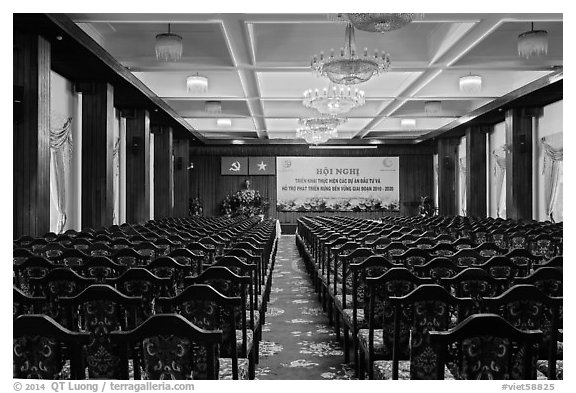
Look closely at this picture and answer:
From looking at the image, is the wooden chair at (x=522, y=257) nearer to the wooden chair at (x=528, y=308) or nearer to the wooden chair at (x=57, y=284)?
the wooden chair at (x=528, y=308)

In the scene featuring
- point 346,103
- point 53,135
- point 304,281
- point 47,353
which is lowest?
point 304,281

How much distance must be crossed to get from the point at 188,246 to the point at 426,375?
3.20 meters

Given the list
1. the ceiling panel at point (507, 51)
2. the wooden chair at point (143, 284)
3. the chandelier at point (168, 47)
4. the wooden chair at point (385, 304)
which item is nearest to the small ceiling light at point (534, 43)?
the ceiling panel at point (507, 51)

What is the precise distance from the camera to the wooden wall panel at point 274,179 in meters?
22.7

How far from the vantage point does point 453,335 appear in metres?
2.09

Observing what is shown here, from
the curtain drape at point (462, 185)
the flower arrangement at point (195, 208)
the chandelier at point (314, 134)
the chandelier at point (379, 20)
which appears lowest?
the flower arrangement at point (195, 208)

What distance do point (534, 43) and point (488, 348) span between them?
711 centimetres

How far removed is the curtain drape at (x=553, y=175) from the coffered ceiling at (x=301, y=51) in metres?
1.55

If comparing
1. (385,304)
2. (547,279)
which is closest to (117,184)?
(385,304)

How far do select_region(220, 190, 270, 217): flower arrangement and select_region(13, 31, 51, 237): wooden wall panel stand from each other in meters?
14.8
